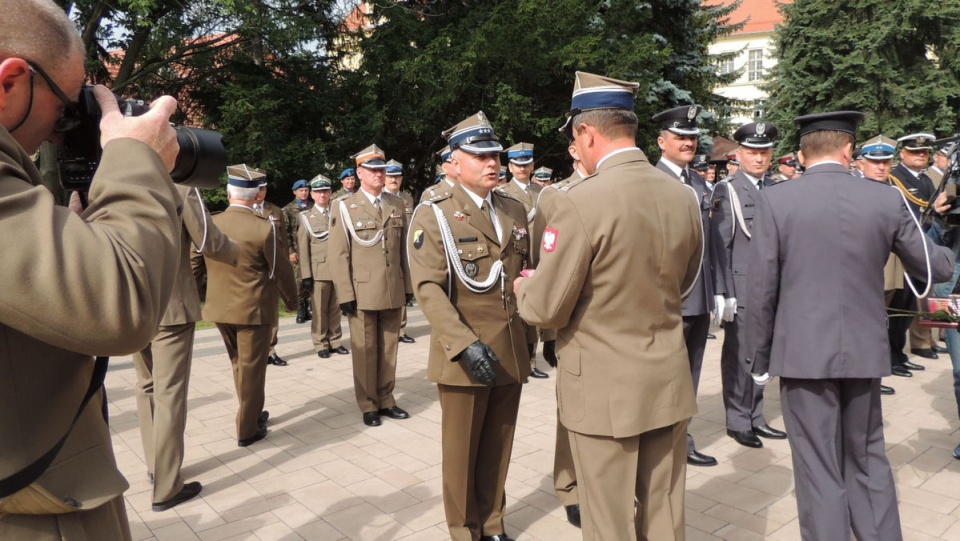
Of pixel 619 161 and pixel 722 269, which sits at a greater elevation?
pixel 619 161

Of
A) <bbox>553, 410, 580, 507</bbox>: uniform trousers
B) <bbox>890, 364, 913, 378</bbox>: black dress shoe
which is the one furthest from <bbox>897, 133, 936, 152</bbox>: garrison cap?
<bbox>553, 410, 580, 507</bbox>: uniform trousers

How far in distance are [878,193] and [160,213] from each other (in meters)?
3.00

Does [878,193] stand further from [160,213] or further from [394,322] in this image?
[394,322]

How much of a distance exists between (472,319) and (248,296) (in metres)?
2.41

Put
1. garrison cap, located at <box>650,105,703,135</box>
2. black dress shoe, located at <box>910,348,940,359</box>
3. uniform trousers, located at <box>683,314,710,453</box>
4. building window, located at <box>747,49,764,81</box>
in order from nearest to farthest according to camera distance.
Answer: garrison cap, located at <box>650,105,703,135</box>, uniform trousers, located at <box>683,314,710,453</box>, black dress shoe, located at <box>910,348,940,359</box>, building window, located at <box>747,49,764,81</box>

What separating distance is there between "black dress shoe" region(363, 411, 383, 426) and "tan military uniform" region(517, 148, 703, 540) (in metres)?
3.37

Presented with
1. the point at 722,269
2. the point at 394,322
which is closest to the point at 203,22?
the point at 394,322

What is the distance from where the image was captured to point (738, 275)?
508 centimetres

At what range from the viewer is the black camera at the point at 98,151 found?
1287mm

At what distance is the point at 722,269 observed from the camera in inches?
197

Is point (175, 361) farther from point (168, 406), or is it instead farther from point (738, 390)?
point (738, 390)

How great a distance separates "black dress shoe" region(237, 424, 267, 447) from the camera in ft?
17.0

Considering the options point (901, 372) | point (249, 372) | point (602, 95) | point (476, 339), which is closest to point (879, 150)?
point (901, 372)

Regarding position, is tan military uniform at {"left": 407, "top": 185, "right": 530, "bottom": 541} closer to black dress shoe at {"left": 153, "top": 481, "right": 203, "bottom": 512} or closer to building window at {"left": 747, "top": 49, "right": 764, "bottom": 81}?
black dress shoe at {"left": 153, "top": 481, "right": 203, "bottom": 512}
